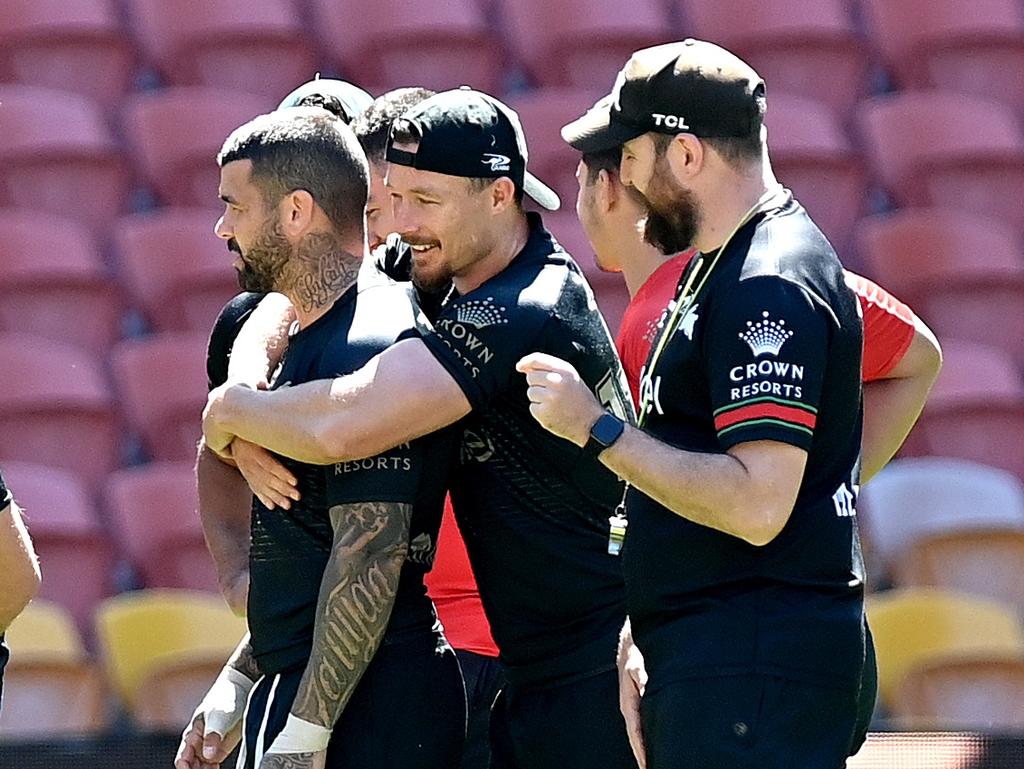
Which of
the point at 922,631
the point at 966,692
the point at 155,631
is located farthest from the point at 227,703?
the point at 922,631

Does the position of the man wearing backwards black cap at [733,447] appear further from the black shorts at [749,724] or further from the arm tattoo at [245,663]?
the arm tattoo at [245,663]

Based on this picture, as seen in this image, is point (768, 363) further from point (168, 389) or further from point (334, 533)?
point (168, 389)

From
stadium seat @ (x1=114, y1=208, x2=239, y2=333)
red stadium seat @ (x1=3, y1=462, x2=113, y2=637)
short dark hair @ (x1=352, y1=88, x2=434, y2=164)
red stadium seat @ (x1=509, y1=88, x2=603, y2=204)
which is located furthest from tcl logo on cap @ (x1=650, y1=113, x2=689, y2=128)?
red stadium seat @ (x1=509, y1=88, x2=603, y2=204)

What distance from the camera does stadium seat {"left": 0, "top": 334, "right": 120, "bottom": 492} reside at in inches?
241

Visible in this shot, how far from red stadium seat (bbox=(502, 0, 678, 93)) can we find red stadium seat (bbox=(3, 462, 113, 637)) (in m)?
2.57

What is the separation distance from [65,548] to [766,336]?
149 inches

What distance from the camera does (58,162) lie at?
6.84 meters

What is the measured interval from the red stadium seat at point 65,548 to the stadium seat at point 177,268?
0.90 metres

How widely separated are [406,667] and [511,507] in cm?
28

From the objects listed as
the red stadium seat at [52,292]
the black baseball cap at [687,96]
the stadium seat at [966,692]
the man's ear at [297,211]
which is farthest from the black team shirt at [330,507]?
the red stadium seat at [52,292]

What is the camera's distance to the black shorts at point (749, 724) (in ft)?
7.97

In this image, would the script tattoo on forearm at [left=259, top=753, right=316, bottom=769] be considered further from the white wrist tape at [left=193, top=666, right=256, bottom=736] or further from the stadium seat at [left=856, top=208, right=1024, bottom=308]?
the stadium seat at [left=856, top=208, right=1024, bottom=308]

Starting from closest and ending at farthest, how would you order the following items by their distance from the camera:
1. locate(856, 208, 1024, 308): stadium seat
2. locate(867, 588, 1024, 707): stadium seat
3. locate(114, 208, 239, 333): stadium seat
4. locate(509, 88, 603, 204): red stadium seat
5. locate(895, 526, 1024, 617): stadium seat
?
locate(867, 588, 1024, 707): stadium seat → locate(895, 526, 1024, 617): stadium seat → locate(114, 208, 239, 333): stadium seat → locate(856, 208, 1024, 308): stadium seat → locate(509, 88, 603, 204): red stadium seat

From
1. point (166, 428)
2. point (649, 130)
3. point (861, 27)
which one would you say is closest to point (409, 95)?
point (649, 130)
